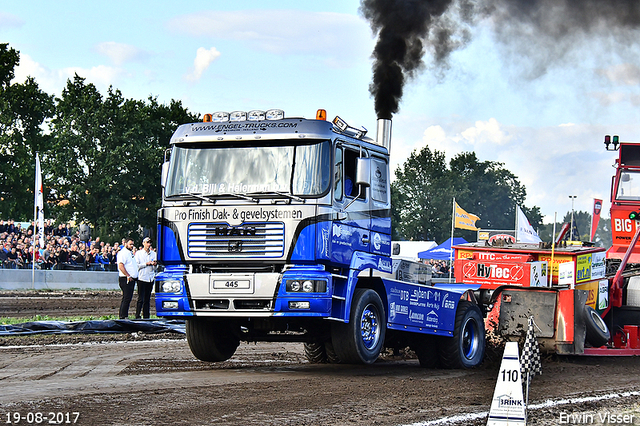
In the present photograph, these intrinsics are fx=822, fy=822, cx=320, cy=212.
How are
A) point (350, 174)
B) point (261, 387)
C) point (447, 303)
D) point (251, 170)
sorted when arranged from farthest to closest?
point (447, 303), point (350, 174), point (251, 170), point (261, 387)

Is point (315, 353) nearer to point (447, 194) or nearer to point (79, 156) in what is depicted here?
point (79, 156)

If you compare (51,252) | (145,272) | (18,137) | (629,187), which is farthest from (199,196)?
(18,137)

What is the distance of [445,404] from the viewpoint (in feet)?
27.2

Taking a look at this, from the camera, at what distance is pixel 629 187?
1788cm

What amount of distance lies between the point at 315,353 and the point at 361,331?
7.54ft

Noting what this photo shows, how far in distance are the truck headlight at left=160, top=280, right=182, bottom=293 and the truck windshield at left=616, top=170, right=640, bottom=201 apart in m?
11.4

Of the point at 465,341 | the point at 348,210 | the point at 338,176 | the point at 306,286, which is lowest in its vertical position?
the point at 465,341

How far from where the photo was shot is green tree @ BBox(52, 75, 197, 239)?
56375 mm

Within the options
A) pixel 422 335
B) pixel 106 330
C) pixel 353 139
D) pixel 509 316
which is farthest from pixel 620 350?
pixel 106 330

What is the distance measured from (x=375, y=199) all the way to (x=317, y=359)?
9.39 ft

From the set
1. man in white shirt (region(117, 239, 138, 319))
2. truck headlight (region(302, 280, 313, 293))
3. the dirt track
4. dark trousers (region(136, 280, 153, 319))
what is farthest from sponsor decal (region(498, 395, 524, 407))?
dark trousers (region(136, 280, 153, 319))

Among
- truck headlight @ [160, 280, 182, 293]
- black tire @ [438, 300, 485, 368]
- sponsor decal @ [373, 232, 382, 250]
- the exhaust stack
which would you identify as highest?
the exhaust stack

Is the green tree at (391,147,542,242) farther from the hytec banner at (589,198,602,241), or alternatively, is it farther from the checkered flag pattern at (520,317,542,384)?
the checkered flag pattern at (520,317,542,384)

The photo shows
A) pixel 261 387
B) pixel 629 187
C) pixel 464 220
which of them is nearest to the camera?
pixel 261 387
